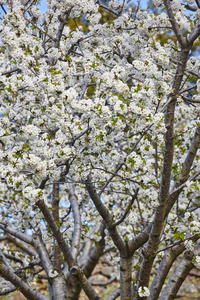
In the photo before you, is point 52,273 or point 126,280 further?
point 52,273

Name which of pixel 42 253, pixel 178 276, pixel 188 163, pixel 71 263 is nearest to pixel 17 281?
pixel 71 263

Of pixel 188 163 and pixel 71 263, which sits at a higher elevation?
pixel 188 163

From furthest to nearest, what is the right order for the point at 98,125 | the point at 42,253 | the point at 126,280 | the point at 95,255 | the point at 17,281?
the point at 95,255 < the point at 42,253 < the point at 126,280 < the point at 17,281 < the point at 98,125

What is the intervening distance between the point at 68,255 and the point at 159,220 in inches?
49.7

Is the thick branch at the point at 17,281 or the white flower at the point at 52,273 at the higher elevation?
the white flower at the point at 52,273

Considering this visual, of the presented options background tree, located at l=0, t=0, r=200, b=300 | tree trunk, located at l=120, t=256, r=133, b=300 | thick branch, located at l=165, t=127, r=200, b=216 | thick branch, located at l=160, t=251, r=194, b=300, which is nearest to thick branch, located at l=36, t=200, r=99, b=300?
background tree, located at l=0, t=0, r=200, b=300

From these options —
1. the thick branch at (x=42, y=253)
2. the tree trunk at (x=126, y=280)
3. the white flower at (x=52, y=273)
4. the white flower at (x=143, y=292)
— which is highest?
the thick branch at (x=42, y=253)

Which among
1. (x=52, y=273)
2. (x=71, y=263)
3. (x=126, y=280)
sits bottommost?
(x=126, y=280)

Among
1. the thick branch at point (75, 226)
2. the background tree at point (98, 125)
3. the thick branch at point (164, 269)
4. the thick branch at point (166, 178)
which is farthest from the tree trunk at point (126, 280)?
the thick branch at point (75, 226)

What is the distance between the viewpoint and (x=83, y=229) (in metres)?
5.43

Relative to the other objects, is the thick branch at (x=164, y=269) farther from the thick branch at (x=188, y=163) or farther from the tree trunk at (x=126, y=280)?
the thick branch at (x=188, y=163)

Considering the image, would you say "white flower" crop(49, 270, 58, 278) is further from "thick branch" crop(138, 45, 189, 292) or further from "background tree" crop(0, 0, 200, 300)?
"thick branch" crop(138, 45, 189, 292)

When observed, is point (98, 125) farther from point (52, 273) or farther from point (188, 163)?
point (52, 273)

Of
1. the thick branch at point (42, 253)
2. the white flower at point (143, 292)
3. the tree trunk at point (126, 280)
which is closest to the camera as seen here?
the white flower at point (143, 292)
